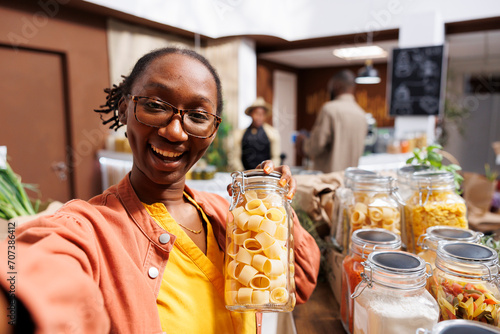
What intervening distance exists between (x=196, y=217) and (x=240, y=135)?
276 centimetres

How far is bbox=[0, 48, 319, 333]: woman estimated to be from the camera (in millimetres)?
453

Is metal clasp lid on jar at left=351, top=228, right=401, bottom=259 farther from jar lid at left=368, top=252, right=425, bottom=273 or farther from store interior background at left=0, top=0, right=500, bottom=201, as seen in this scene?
store interior background at left=0, top=0, right=500, bottom=201

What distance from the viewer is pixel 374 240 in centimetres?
74

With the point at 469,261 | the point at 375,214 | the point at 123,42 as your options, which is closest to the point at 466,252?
the point at 469,261

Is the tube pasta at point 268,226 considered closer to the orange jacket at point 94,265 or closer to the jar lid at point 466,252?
the orange jacket at point 94,265

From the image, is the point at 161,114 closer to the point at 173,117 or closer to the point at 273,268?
the point at 173,117

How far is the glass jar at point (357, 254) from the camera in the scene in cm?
73

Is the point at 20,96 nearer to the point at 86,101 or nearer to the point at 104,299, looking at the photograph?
the point at 86,101

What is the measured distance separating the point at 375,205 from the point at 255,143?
2518mm

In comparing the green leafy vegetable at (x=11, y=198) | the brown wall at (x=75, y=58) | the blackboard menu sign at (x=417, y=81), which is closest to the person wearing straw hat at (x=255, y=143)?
the blackboard menu sign at (x=417, y=81)

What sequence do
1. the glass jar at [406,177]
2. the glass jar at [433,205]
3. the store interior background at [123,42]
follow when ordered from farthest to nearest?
the store interior background at [123,42], the glass jar at [406,177], the glass jar at [433,205]

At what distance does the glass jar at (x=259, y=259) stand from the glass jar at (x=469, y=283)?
0.29 m

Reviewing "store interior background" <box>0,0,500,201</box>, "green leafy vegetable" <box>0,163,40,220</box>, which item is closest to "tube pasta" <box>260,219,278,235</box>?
"green leafy vegetable" <box>0,163,40,220</box>

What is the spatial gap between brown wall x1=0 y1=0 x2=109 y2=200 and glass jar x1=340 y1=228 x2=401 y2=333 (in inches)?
147
